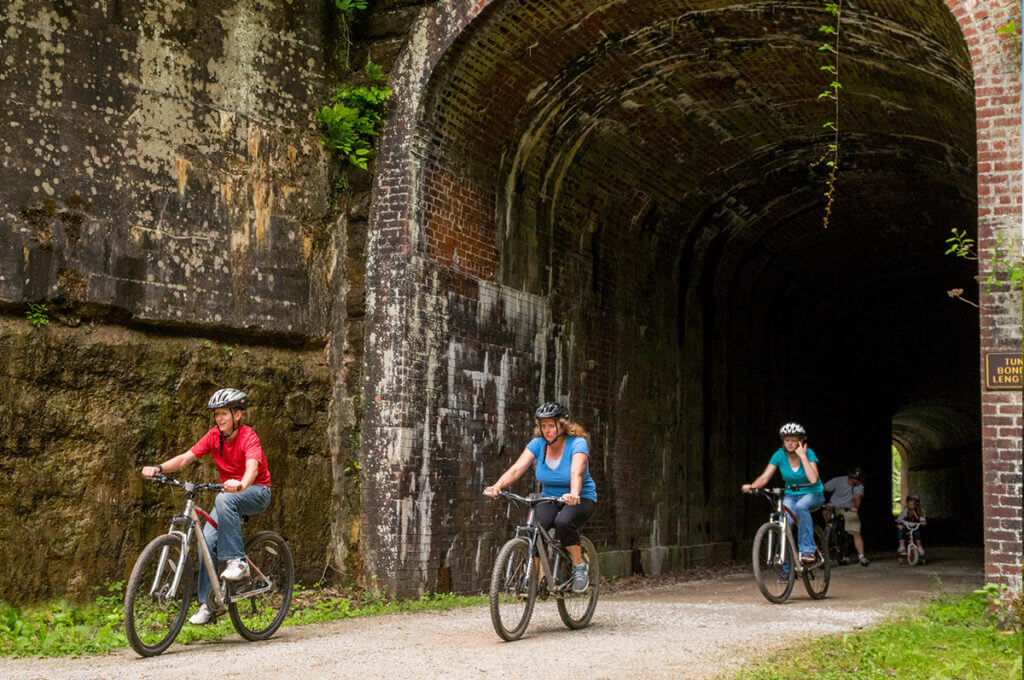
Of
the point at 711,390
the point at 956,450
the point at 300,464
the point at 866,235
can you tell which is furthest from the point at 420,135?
the point at 956,450

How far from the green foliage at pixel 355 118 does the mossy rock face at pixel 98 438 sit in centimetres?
224

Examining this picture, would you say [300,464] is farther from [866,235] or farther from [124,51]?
[866,235]

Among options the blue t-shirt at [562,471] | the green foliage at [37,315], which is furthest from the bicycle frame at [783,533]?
the green foliage at [37,315]

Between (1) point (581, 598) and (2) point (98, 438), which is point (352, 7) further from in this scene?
(1) point (581, 598)

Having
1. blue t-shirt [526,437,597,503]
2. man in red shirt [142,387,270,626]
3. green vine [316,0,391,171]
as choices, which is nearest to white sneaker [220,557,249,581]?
man in red shirt [142,387,270,626]

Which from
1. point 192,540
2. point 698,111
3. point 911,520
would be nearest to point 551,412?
point 192,540

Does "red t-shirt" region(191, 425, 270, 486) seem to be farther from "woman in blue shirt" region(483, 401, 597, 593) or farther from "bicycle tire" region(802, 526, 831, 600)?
"bicycle tire" region(802, 526, 831, 600)

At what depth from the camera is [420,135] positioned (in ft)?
35.1

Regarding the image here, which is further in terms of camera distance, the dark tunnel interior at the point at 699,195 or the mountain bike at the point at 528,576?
the dark tunnel interior at the point at 699,195

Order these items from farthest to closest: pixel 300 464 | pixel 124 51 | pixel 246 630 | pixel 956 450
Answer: pixel 956 450, pixel 300 464, pixel 124 51, pixel 246 630

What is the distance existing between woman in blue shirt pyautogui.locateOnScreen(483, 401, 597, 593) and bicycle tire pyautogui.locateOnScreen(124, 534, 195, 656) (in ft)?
7.38

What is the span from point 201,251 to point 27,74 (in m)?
2.00

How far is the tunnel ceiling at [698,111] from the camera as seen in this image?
1073 cm

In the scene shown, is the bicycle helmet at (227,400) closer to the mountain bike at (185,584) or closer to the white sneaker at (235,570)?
the mountain bike at (185,584)
